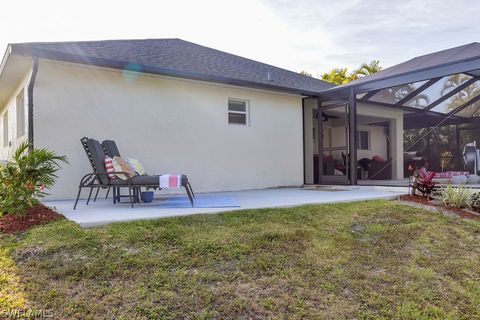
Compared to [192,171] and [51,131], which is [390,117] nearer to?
[192,171]

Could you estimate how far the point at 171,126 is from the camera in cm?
842

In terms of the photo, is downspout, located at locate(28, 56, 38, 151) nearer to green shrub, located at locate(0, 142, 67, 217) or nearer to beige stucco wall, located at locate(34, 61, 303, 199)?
beige stucco wall, located at locate(34, 61, 303, 199)

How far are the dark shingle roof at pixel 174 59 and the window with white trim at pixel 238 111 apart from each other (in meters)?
0.67

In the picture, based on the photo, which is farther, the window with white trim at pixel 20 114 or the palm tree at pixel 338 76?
the palm tree at pixel 338 76

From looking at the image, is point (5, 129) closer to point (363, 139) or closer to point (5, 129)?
point (5, 129)

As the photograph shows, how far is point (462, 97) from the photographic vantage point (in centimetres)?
1059

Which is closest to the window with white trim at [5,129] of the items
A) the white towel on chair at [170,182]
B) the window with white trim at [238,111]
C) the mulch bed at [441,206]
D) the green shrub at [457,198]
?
the window with white trim at [238,111]

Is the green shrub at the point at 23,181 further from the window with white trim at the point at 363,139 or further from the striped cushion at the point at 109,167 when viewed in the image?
the window with white trim at the point at 363,139

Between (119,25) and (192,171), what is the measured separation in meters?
5.28

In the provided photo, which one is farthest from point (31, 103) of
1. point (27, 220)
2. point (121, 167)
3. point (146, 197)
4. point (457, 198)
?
point (457, 198)

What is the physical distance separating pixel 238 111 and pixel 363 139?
754 centimetres

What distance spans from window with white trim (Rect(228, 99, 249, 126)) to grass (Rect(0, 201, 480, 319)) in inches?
208

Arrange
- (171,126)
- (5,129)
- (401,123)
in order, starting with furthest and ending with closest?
(401,123) < (5,129) < (171,126)

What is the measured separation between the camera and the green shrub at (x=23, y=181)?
4441 mm
